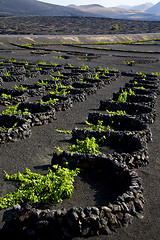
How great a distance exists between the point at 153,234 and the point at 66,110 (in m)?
14.1

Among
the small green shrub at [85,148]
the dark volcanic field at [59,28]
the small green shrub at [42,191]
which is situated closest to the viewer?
the small green shrub at [42,191]

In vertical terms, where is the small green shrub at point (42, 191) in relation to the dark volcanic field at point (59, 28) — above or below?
below

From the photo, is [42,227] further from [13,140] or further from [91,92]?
[91,92]

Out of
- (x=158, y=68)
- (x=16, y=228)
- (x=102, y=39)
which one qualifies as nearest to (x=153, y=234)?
(x=16, y=228)

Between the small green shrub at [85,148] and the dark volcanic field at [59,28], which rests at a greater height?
the dark volcanic field at [59,28]

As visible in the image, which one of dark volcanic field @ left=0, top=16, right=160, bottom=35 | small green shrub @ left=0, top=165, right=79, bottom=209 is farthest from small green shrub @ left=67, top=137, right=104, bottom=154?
dark volcanic field @ left=0, top=16, right=160, bottom=35

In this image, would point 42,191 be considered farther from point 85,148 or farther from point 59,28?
point 59,28

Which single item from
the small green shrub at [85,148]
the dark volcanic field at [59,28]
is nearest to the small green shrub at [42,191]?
the small green shrub at [85,148]

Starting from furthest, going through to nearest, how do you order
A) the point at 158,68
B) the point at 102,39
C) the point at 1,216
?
1. the point at 102,39
2. the point at 158,68
3. the point at 1,216

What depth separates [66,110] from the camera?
858 inches

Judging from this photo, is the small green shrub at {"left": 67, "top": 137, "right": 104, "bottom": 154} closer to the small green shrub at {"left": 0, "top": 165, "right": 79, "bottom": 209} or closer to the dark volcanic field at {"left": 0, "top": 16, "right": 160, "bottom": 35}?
the small green shrub at {"left": 0, "top": 165, "right": 79, "bottom": 209}

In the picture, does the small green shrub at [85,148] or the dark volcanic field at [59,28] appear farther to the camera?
the dark volcanic field at [59,28]

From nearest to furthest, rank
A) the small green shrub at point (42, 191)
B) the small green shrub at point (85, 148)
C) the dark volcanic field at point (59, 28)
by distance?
the small green shrub at point (42, 191)
the small green shrub at point (85, 148)
the dark volcanic field at point (59, 28)

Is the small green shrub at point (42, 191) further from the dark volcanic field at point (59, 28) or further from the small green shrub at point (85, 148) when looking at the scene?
the dark volcanic field at point (59, 28)
